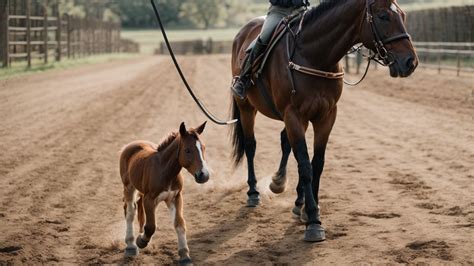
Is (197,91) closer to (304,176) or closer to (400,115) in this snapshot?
(400,115)

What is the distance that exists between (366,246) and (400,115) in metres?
10.5

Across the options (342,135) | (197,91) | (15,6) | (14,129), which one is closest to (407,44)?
(342,135)

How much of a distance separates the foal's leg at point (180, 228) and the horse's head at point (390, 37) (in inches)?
90.5

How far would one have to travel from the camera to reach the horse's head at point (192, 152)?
19.1 ft

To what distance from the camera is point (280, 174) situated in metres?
8.49

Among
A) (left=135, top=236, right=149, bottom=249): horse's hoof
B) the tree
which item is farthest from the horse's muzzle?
the tree

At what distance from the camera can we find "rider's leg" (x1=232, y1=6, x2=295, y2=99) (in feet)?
25.3

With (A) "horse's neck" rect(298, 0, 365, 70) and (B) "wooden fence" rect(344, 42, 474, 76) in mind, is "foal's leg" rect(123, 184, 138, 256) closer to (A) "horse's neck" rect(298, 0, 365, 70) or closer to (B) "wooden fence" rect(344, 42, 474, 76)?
(A) "horse's neck" rect(298, 0, 365, 70)

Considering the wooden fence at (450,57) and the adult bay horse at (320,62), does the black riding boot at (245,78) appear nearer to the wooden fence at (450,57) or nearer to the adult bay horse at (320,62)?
the adult bay horse at (320,62)

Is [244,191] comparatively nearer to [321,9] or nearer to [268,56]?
[268,56]

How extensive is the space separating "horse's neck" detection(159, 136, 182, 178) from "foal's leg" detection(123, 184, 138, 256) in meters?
0.64

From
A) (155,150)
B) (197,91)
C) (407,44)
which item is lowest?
(197,91)

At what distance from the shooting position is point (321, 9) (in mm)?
7133

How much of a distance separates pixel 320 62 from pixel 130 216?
2428mm
